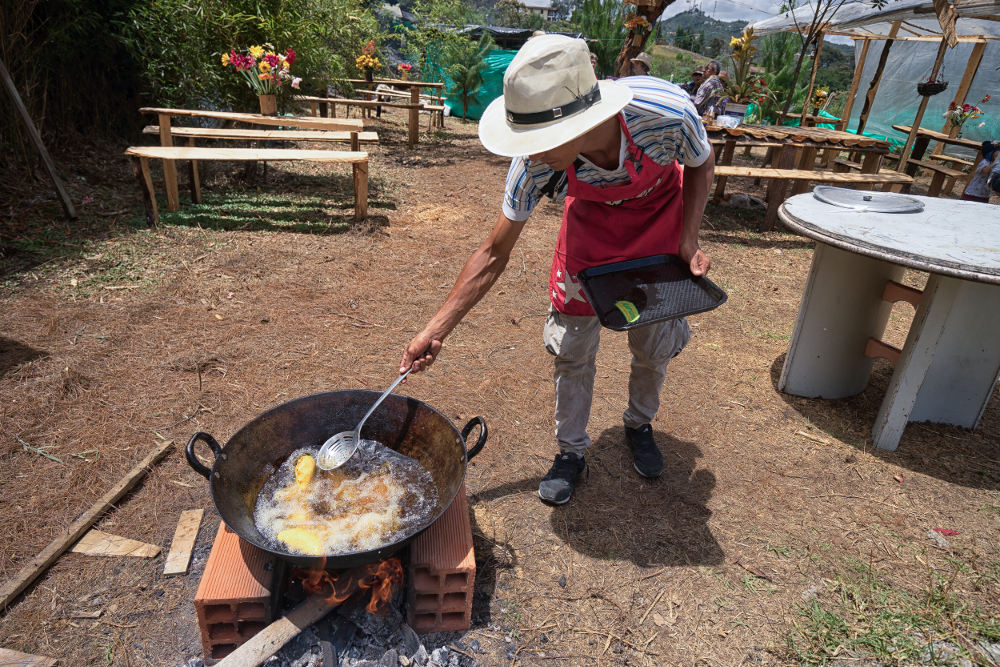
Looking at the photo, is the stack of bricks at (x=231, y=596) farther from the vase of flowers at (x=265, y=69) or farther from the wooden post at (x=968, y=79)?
the wooden post at (x=968, y=79)

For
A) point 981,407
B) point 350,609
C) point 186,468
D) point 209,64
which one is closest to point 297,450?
point 350,609

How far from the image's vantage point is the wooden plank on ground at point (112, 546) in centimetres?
200

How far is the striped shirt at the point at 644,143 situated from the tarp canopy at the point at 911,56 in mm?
9838

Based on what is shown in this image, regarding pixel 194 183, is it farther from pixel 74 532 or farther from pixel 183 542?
pixel 183 542

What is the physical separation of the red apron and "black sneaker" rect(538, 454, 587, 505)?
2.25 feet

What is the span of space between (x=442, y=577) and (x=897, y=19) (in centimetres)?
1203

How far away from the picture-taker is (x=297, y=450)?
6.47ft

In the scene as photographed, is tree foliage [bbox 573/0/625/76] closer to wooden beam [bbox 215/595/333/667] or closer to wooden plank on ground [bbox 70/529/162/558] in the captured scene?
wooden plank on ground [bbox 70/529/162/558]

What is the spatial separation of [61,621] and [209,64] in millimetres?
6814

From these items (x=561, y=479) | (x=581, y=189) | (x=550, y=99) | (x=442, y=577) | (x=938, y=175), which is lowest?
(x=561, y=479)

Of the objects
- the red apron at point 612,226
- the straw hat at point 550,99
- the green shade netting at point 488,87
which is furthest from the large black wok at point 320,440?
the green shade netting at point 488,87

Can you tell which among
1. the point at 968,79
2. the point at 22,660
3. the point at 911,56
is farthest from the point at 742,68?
the point at 22,660

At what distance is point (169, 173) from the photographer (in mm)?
5273

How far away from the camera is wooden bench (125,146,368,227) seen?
16.4 feet
